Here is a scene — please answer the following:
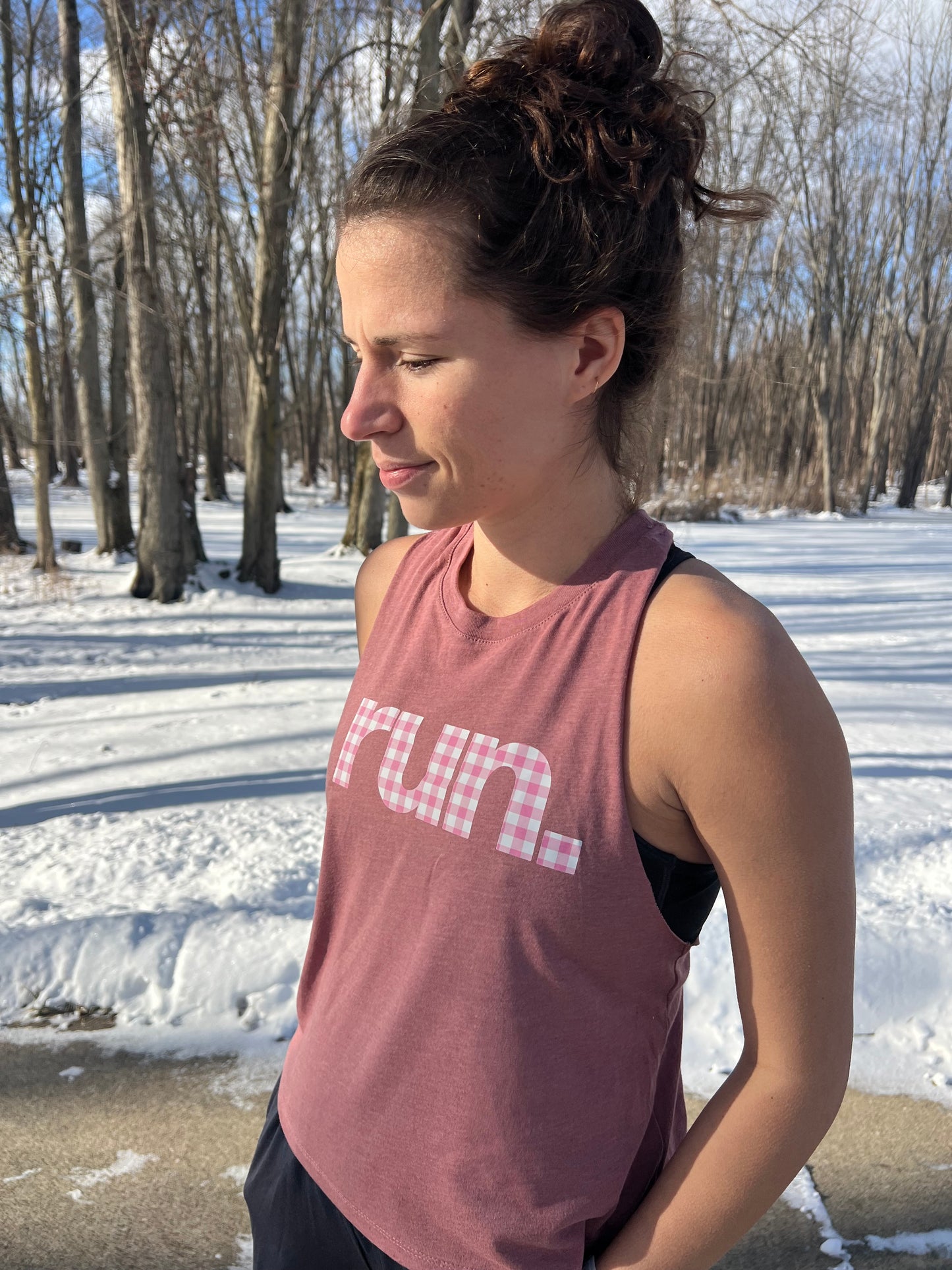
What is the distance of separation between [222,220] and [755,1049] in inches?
425

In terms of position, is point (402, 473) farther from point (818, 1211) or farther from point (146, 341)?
point (146, 341)

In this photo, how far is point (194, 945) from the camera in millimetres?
2977

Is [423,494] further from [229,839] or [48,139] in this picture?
[48,139]

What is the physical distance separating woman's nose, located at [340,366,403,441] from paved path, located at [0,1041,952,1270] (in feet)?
6.44

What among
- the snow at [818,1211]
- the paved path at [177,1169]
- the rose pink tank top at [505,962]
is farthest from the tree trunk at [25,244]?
the rose pink tank top at [505,962]

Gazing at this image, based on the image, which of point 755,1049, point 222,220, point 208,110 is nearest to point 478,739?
point 755,1049

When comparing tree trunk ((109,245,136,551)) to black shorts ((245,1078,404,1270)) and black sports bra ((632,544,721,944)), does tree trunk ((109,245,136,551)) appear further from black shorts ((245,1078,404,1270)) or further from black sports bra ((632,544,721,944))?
black sports bra ((632,544,721,944))

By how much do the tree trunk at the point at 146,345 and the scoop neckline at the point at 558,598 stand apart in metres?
8.28

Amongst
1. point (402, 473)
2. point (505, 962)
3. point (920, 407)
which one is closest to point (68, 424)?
point (920, 407)

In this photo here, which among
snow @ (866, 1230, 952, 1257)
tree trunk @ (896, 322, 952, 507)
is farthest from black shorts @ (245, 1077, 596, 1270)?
tree trunk @ (896, 322, 952, 507)

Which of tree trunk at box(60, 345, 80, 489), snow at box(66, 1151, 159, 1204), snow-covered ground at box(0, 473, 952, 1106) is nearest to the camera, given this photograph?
snow at box(66, 1151, 159, 1204)

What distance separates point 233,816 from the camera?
4074mm

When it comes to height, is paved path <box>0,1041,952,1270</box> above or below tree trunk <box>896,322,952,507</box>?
below

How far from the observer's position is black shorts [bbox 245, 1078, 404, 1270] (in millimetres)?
997
